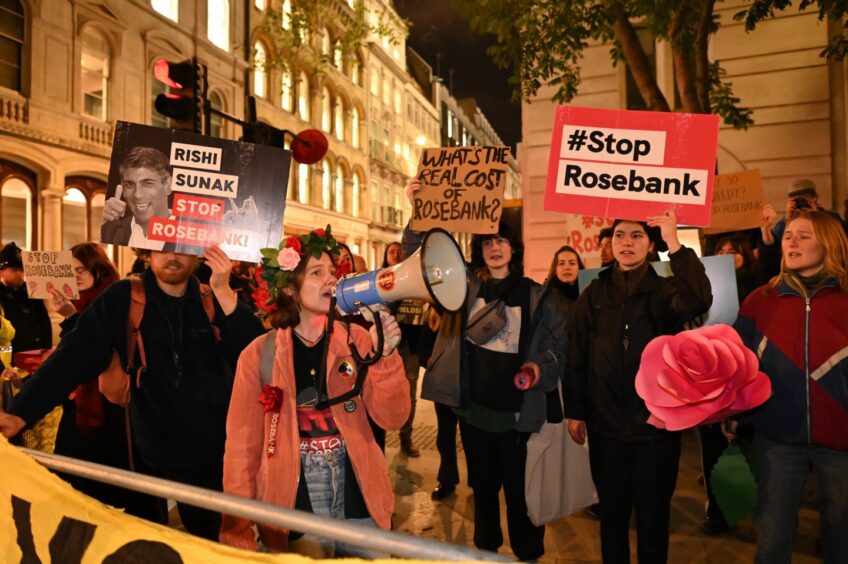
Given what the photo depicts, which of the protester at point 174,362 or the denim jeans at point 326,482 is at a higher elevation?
the protester at point 174,362

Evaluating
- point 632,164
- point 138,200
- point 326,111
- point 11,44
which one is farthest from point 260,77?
point 632,164

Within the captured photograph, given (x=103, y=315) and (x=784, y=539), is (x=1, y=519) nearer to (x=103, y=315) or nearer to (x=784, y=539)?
(x=103, y=315)

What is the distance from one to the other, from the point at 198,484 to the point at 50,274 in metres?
3.15

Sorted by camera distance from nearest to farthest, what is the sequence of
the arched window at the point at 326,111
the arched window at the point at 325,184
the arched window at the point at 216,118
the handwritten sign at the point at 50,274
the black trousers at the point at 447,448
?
the handwritten sign at the point at 50,274
the black trousers at the point at 447,448
the arched window at the point at 216,118
the arched window at the point at 325,184
the arched window at the point at 326,111

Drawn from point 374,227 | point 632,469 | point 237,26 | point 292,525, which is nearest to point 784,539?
point 632,469

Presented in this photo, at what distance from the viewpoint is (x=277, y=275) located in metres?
2.67

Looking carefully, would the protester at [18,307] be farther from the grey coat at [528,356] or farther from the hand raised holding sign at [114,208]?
the grey coat at [528,356]

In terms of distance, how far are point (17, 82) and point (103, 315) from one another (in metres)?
15.3

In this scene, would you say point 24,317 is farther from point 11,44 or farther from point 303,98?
point 303,98

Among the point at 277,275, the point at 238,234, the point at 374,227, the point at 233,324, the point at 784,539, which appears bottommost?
the point at 784,539

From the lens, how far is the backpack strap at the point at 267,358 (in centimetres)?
254

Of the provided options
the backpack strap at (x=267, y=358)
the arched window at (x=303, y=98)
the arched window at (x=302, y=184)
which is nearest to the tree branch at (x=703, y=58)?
the backpack strap at (x=267, y=358)

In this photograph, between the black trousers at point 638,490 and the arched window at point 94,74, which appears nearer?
the black trousers at point 638,490

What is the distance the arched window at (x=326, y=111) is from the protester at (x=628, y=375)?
29.2 m
